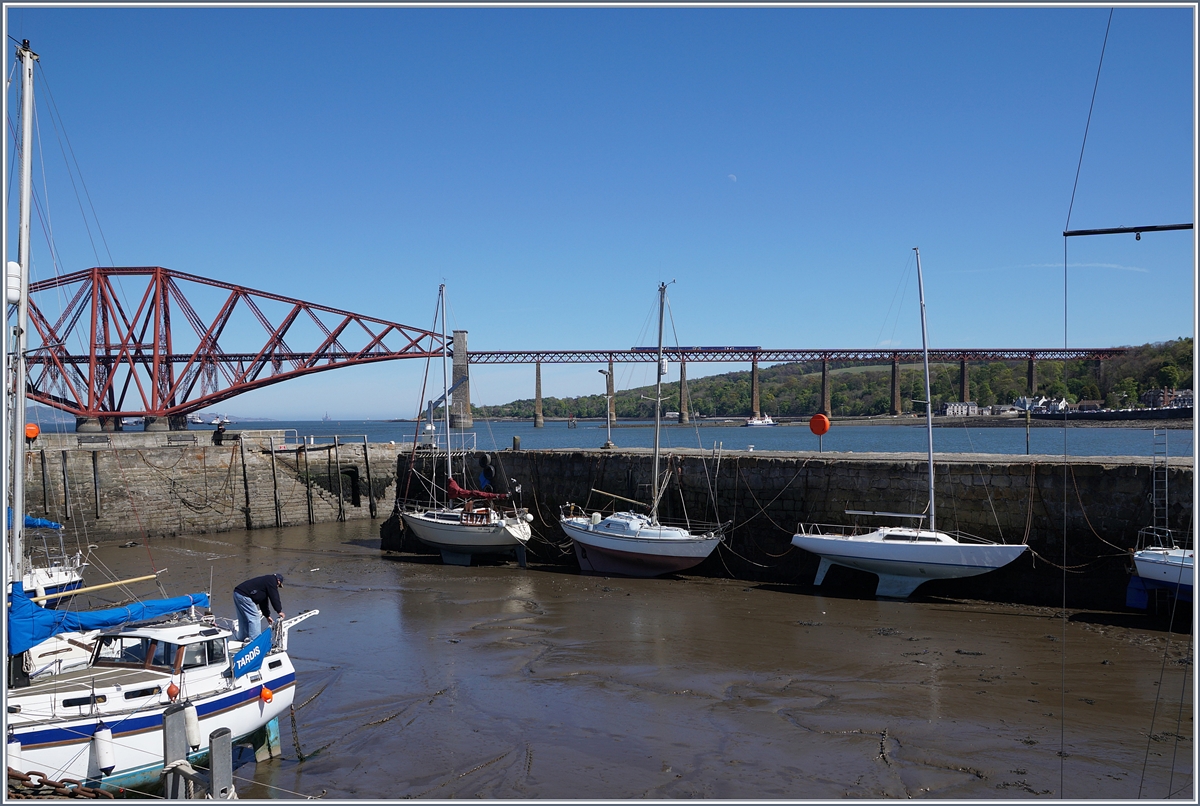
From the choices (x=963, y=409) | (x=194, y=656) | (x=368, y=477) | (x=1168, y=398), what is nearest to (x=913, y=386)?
(x=963, y=409)

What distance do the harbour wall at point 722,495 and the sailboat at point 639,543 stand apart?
1.06 meters

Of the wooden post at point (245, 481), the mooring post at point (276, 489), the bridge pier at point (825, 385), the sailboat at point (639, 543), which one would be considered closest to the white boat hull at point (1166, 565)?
the sailboat at point (639, 543)

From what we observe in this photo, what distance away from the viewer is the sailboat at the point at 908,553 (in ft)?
51.0

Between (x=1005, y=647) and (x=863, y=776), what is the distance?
5.88 meters

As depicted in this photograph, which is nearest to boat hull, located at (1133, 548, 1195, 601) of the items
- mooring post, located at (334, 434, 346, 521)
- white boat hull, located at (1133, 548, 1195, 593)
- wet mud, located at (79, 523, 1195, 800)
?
white boat hull, located at (1133, 548, 1195, 593)

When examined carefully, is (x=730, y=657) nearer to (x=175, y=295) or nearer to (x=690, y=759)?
(x=690, y=759)

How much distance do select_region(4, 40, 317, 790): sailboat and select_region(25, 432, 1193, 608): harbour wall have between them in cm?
1203

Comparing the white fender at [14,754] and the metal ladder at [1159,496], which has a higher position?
the metal ladder at [1159,496]

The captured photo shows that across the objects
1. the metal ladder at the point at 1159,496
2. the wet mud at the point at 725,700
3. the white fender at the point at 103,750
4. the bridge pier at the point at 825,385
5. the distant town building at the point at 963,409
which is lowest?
the wet mud at the point at 725,700

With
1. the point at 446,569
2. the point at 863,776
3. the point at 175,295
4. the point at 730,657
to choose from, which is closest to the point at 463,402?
the point at 175,295

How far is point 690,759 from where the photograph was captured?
29.9 feet

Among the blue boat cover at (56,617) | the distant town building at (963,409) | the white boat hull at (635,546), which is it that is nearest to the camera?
the blue boat cover at (56,617)

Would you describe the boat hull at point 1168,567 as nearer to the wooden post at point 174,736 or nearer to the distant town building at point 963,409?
the wooden post at point 174,736

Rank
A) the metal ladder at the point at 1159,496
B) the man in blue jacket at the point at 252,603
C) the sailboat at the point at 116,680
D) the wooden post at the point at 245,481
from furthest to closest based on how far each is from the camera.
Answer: the wooden post at the point at 245,481
the metal ladder at the point at 1159,496
the man in blue jacket at the point at 252,603
the sailboat at the point at 116,680
